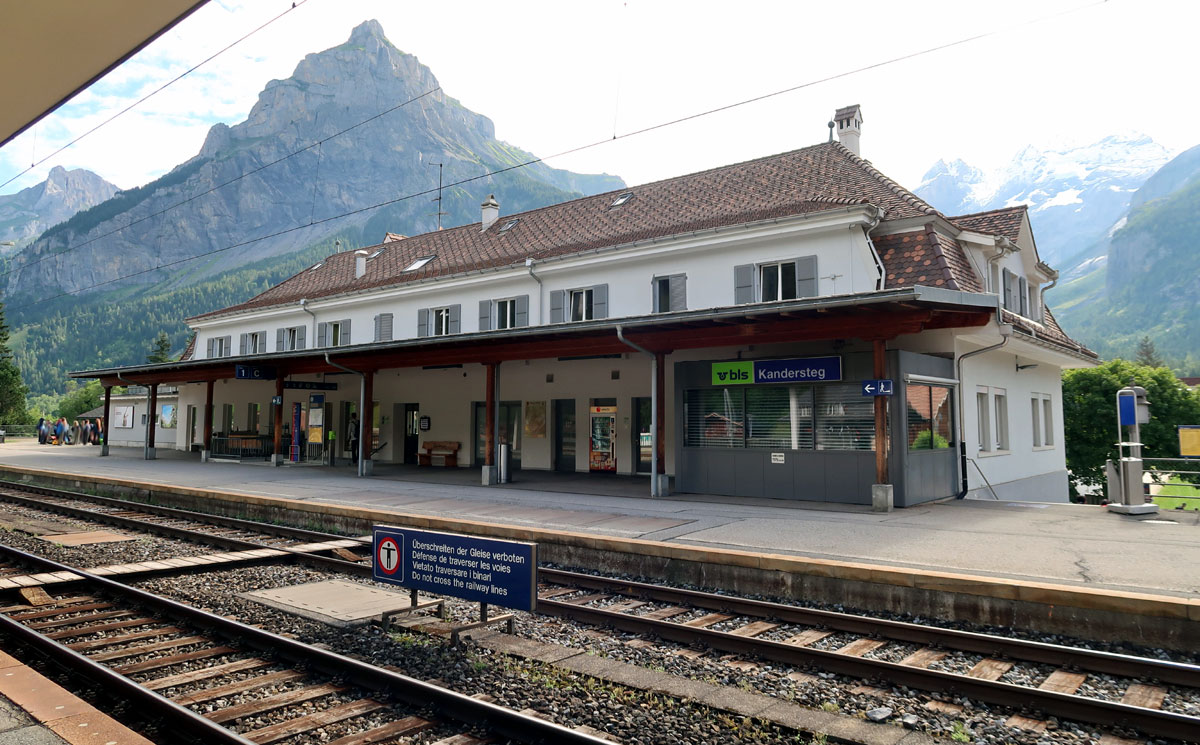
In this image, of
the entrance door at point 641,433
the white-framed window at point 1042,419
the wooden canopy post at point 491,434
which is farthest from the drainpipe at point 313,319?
the white-framed window at point 1042,419

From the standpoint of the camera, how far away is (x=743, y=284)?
18.4m

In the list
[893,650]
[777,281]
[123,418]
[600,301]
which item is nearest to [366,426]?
[600,301]

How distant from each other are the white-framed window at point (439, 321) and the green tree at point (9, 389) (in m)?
47.2

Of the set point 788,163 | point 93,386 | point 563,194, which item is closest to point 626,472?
point 788,163

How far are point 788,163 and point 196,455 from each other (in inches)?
1056

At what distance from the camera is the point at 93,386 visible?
3204 inches

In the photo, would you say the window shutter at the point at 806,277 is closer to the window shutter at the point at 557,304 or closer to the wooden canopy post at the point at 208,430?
the window shutter at the point at 557,304

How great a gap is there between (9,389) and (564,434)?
54.4 meters

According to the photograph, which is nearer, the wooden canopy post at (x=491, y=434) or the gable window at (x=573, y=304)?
the wooden canopy post at (x=491, y=434)

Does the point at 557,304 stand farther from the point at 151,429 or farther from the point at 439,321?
the point at 151,429

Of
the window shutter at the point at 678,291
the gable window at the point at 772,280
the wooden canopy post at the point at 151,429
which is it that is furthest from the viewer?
the wooden canopy post at the point at 151,429

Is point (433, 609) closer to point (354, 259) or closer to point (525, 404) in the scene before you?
point (525, 404)

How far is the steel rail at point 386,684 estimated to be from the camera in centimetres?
432

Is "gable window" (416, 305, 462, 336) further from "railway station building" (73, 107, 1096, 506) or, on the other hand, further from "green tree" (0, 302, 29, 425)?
"green tree" (0, 302, 29, 425)
